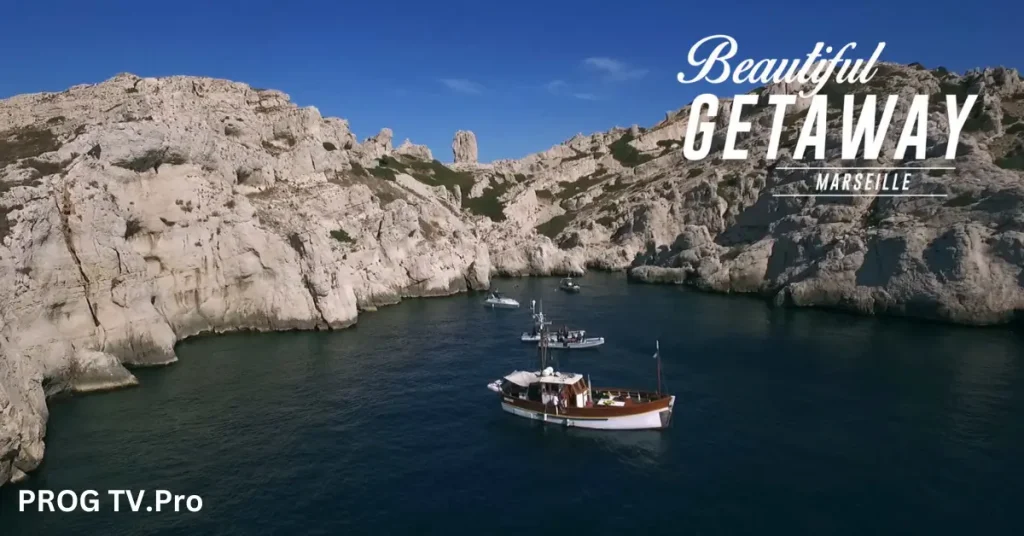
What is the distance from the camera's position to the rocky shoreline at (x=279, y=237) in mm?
53500

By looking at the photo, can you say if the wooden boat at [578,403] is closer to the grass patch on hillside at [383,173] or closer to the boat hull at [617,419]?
the boat hull at [617,419]

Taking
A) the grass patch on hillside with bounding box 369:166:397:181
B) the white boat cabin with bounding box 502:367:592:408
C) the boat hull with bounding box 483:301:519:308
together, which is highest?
the grass patch on hillside with bounding box 369:166:397:181

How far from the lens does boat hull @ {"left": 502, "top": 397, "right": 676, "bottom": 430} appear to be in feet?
152

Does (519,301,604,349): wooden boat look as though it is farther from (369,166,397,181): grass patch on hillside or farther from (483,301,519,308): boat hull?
(369,166,397,181): grass patch on hillside

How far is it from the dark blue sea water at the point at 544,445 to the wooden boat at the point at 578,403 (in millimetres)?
1306

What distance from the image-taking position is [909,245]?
87.9 m

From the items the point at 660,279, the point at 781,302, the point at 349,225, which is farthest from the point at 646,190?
the point at 349,225

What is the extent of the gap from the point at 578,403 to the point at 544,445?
5.46m

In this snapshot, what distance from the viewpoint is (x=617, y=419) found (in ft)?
154

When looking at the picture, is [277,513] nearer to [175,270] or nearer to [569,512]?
[569,512]

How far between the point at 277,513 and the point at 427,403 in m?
19.8

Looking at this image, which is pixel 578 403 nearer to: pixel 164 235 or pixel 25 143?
pixel 164 235

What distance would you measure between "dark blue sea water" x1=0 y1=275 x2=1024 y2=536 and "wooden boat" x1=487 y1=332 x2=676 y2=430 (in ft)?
4.28

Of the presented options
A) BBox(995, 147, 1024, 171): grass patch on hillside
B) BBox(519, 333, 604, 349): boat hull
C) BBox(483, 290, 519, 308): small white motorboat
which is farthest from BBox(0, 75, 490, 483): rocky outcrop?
BBox(995, 147, 1024, 171): grass patch on hillside
